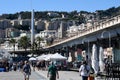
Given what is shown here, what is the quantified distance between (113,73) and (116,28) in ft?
74.6

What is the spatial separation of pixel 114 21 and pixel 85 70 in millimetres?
28105

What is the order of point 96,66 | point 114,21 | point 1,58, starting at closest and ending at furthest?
point 96,66 < point 114,21 < point 1,58

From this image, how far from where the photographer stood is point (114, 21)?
161ft

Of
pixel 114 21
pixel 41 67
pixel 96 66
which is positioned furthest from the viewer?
pixel 41 67

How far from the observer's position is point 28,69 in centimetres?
2953

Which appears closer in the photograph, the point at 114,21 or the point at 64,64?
the point at 114,21

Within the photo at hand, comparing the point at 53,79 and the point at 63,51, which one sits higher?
the point at 63,51

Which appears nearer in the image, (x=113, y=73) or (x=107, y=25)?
(x=113, y=73)

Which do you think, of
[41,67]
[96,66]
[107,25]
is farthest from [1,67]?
[96,66]

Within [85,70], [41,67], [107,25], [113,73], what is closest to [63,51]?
[41,67]

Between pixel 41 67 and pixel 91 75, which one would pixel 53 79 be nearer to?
pixel 91 75

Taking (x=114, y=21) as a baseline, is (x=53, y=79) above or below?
below

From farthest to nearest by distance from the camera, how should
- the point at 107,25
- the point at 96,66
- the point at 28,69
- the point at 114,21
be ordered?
the point at 107,25
the point at 114,21
the point at 96,66
the point at 28,69

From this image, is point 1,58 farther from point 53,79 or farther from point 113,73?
point 53,79
